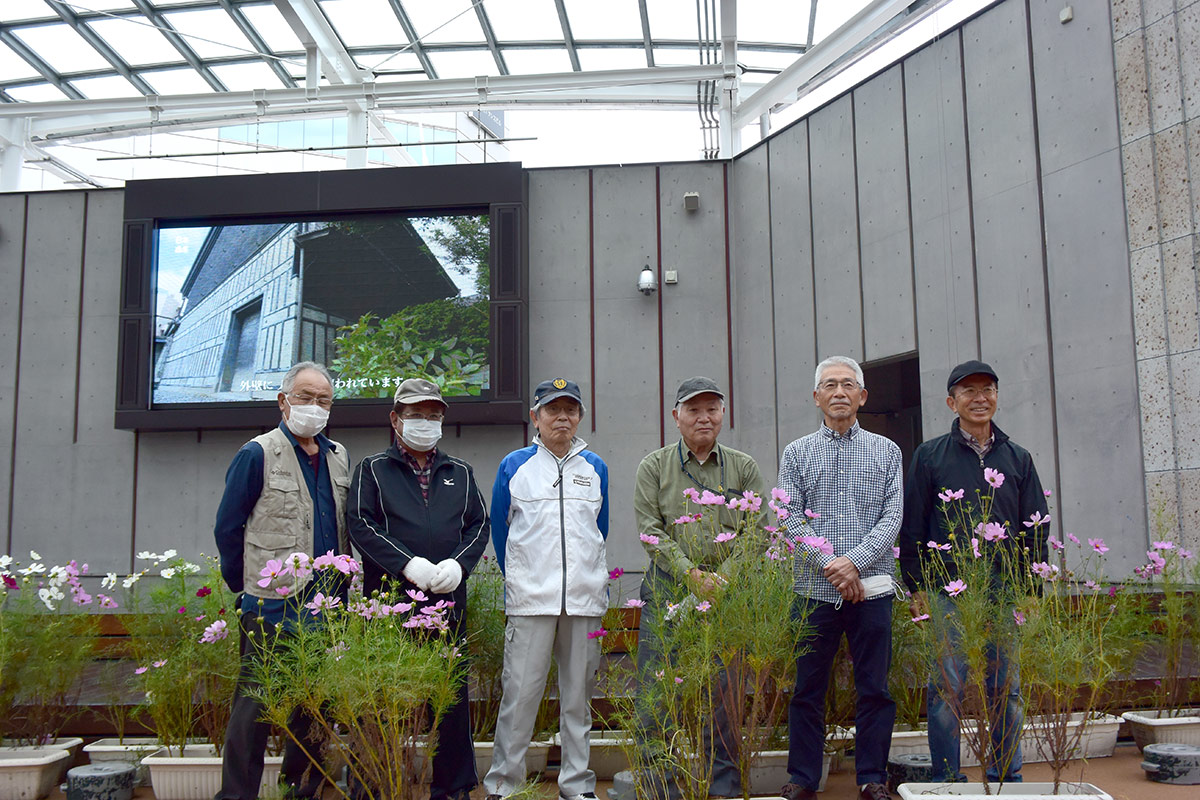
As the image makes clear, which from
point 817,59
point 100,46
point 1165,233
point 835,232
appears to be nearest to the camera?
point 1165,233

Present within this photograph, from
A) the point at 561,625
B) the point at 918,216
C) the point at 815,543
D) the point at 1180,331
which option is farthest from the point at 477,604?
the point at 918,216

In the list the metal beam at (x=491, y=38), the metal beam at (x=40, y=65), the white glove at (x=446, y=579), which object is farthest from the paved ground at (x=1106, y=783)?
the metal beam at (x=40, y=65)

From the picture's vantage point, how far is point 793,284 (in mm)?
7781

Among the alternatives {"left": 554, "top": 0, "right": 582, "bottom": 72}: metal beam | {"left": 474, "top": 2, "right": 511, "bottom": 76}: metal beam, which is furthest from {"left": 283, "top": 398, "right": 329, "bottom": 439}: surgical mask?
{"left": 554, "top": 0, "right": 582, "bottom": 72}: metal beam

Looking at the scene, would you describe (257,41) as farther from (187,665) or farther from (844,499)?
(844,499)

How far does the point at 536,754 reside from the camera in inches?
130

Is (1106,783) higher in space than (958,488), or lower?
lower

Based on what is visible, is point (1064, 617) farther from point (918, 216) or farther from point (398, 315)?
point (398, 315)

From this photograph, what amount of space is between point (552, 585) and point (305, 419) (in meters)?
0.97

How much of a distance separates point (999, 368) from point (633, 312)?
3.40m

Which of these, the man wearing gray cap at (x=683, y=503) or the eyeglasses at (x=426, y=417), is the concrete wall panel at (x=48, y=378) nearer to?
the eyeglasses at (x=426, y=417)

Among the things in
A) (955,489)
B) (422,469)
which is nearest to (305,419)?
(422,469)

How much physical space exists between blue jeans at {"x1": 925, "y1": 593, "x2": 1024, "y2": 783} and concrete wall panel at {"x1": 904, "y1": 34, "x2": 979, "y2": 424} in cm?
380

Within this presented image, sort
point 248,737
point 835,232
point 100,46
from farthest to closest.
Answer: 1. point 100,46
2. point 835,232
3. point 248,737
